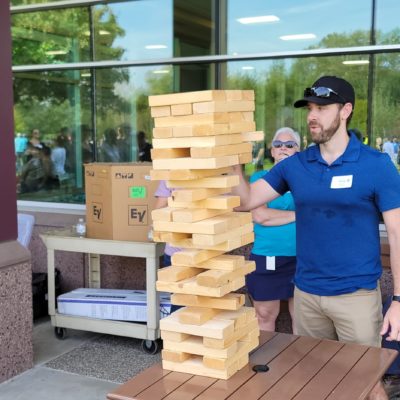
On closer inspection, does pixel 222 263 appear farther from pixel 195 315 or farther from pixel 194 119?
pixel 194 119

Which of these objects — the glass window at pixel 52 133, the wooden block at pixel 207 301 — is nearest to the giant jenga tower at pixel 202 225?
the wooden block at pixel 207 301

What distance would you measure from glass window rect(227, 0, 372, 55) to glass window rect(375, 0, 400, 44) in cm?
13

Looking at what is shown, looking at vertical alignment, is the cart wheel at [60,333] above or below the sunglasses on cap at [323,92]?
below

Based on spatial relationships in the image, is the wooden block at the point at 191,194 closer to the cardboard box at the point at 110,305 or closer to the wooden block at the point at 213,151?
the wooden block at the point at 213,151

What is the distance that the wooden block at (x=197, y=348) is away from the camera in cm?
222

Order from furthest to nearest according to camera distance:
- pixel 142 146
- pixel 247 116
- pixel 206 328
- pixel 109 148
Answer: pixel 109 148 → pixel 142 146 → pixel 247 116 → pixel 206 328

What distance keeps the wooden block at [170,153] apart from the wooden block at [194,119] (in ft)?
0.31

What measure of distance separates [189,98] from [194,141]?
15 cm

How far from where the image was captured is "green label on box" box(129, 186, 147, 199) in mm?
4504

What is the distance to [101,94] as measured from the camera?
6.36 m

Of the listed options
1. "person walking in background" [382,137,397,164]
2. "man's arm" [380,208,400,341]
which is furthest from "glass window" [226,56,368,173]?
"man's arm" [380,208,400,341]

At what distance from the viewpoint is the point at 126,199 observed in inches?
178

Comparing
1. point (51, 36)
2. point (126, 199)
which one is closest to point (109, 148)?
point (51, 36)

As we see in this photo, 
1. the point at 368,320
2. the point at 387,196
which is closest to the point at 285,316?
the point at 368,320
